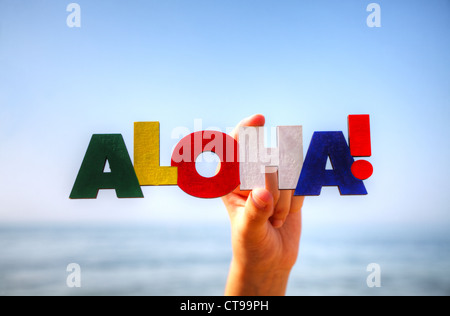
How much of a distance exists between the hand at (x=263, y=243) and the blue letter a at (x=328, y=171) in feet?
0.41

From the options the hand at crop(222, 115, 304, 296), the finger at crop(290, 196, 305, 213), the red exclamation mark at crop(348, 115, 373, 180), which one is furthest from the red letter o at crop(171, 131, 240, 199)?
the red exclamation mark at crop(348, 115, 373, 180)

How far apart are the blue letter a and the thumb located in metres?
0.42

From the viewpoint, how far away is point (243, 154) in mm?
2377

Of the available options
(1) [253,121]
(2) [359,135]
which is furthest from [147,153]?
(2) [359,135]

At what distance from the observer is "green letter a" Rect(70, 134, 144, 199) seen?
7.95 ft

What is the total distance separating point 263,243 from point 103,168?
3.14ft

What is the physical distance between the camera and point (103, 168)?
2.46 m

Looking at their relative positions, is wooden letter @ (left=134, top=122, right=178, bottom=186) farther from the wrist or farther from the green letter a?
the wrist

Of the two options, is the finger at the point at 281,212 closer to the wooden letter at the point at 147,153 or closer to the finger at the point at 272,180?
the finger at the point at 272,180

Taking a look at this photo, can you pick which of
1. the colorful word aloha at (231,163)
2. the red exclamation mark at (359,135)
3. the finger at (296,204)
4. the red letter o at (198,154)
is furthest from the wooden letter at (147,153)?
the red exclamation mark at (359,135)

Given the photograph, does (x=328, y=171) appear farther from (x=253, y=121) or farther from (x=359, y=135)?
(x=253, y=121)

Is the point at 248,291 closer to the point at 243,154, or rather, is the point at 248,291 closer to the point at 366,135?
the point at 243,154
